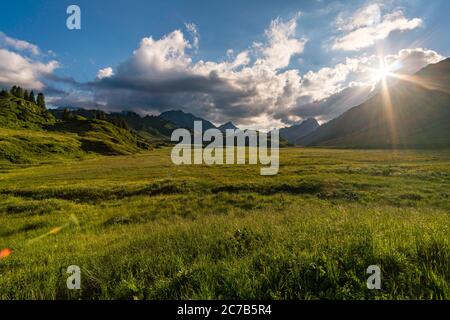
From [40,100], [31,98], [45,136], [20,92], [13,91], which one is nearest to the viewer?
[45,136]

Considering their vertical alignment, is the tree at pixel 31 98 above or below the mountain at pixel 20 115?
above

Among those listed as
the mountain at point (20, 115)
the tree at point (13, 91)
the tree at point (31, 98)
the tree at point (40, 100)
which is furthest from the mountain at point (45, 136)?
the tree at point (31, 98)

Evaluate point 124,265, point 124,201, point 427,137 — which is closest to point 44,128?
point 124,201

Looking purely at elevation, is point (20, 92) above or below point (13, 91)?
below

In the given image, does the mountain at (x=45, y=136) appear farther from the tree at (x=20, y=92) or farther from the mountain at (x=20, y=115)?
the tree at (x=20, y=92)

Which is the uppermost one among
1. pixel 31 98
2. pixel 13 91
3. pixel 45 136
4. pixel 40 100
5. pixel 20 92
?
pixel 13 91

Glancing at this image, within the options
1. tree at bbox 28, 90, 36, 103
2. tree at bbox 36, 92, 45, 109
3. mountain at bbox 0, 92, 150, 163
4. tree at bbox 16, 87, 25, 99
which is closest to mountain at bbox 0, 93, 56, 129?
mountain at bbox 0, 92, 150, 163

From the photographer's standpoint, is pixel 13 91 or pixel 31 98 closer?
pixel 13 91

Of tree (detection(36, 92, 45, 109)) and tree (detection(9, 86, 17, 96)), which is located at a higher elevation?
tree (detection(9, 86, 17, 96))

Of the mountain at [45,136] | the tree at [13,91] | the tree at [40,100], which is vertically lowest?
the mountain at [45,136]

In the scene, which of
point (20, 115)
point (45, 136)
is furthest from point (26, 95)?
point (45, 136)

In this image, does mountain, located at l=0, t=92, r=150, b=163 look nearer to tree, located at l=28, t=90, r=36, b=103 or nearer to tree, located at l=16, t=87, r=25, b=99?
tree, located at l=16, t=87, r=25, b=99

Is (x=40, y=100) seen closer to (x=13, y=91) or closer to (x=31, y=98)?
(x=31, y=98)
